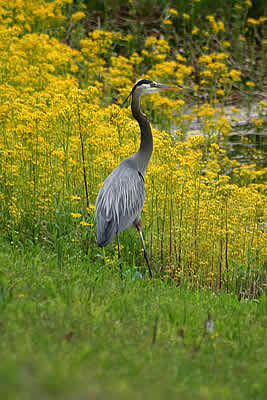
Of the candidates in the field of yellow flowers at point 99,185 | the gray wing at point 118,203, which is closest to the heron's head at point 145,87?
the field of yellow flowers at point 99,185

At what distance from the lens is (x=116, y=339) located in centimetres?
326

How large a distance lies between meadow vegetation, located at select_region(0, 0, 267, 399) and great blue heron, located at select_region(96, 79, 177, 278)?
18cm

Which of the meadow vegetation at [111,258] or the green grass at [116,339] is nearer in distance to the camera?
the green grass at [116,339]

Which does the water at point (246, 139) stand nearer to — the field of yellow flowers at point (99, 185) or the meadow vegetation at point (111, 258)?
the meadow vegetation at point (111, 258)

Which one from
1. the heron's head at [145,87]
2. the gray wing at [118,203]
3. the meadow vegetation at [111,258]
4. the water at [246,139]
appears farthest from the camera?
the water at [246,139]

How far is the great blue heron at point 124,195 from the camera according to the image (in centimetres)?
552

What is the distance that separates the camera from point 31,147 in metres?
6.45

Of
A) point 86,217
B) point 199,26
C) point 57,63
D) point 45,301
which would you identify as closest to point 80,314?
point 45,301

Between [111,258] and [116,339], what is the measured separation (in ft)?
9.00

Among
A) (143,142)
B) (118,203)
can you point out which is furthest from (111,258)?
(143,142)

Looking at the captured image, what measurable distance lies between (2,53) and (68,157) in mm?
3469

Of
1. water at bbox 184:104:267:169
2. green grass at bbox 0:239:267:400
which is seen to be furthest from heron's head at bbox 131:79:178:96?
water at bbox 184:104:267:169

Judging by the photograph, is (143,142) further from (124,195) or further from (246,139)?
(246,139)

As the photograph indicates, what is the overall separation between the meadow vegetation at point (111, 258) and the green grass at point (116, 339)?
1 centimetres
